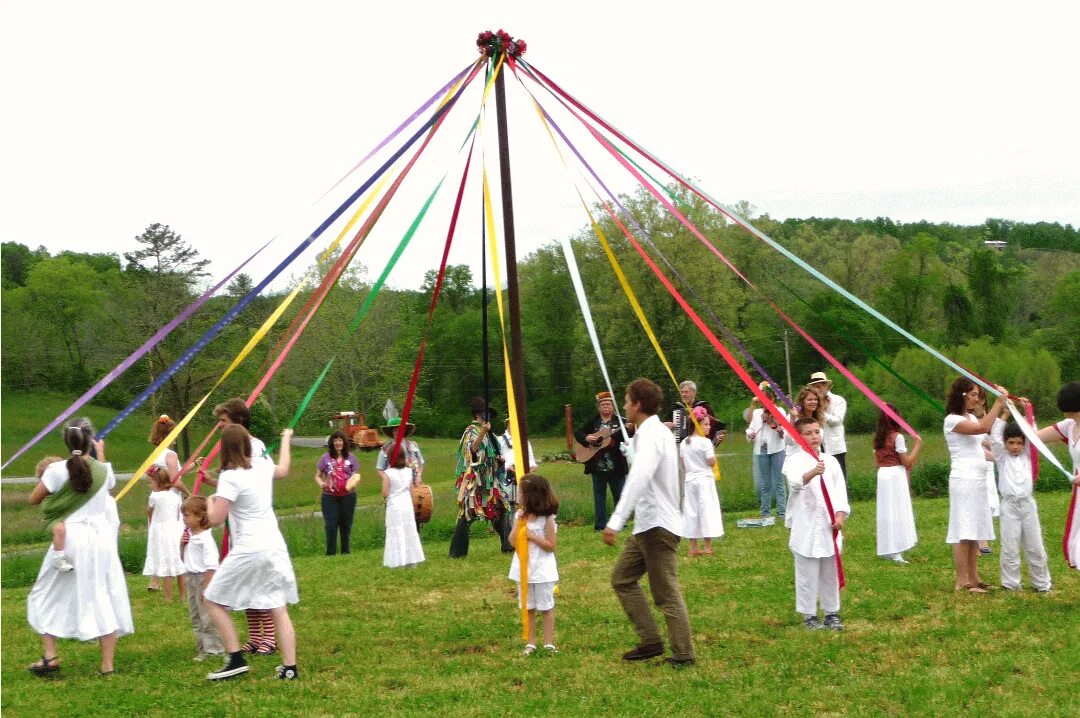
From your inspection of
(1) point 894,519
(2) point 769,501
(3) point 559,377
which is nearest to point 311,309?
(1) point 894,519

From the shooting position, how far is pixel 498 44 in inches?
282

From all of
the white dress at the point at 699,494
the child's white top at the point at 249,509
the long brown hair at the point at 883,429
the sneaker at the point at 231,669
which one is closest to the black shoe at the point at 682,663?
the child's white top at the point at 249,509

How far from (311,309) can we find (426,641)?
7.89ft

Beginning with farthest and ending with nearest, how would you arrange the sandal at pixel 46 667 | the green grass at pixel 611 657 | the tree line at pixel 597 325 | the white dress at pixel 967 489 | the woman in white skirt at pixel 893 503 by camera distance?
the tree line at pixel 597 325
the woman in white skirt at pixel 893 503
the white dress at pixel 967 489
the sandal at pixel 46 667
the green grass at pixel 611 657

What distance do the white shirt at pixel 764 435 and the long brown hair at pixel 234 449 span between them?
22.4 feet

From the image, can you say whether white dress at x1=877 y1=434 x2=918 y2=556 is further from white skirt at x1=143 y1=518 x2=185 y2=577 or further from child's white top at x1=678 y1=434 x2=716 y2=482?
white skirt at x1=143 y1=518 x2=185 y2=577

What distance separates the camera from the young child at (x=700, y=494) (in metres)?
10.5

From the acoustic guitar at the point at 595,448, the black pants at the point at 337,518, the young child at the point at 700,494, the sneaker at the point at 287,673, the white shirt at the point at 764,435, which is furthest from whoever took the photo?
the black pants at the point at 337,518

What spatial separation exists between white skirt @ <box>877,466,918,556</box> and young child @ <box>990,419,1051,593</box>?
1580mm

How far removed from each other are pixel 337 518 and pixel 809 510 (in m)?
6.98

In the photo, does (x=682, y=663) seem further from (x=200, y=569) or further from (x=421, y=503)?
(x=421, y=503)

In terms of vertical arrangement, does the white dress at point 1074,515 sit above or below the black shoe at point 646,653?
above

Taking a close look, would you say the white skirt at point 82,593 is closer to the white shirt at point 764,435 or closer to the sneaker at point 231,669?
the sneaker at point 231,669

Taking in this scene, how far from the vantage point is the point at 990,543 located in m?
10.5
